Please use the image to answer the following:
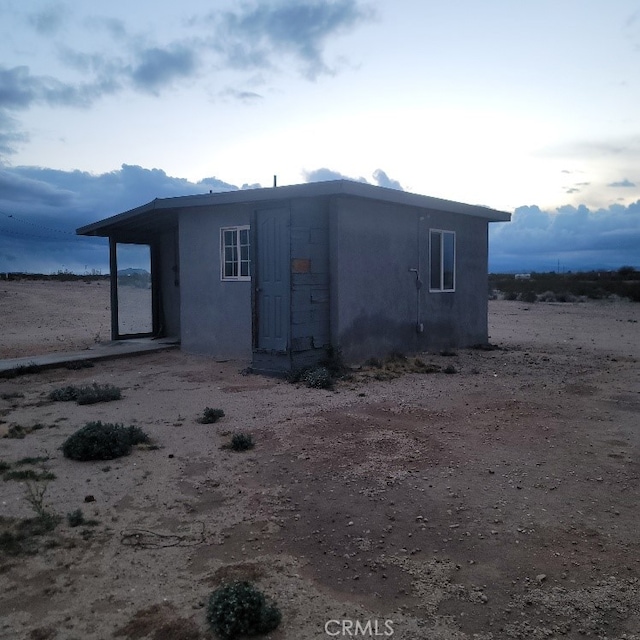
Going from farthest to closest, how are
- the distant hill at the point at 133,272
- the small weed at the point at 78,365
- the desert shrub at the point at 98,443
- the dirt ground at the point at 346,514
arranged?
the distant hill at the point at 133,272 < the small weed at the point at 78,365 < the desert shrub at the point at 98,443 < the dirt ground at the point at 346,514

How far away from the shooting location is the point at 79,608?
3123 mm

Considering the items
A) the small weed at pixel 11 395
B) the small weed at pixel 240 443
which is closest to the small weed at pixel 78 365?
the small weed at pixel 11 395

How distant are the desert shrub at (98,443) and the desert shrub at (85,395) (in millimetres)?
2199

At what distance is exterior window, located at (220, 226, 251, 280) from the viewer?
11500 mm

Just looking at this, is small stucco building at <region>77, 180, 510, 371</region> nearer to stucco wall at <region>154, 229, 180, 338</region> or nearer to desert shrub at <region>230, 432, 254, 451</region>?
stucco wall at <region>154, 229, 180, 338</region>

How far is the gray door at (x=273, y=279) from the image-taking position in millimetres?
9844

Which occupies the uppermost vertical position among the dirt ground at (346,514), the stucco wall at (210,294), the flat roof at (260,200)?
the flat roof at (260,200)

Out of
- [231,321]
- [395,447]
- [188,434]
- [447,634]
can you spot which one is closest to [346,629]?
[447,634]

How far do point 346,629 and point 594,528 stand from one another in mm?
2098

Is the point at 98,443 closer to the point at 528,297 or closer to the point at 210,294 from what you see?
the point at 210,294

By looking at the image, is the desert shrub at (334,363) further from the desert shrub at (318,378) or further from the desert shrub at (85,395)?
the desert shrub at (85,395)

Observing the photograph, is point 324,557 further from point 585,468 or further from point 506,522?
point 585,468

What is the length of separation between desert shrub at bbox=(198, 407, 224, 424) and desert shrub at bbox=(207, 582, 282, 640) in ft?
13.1

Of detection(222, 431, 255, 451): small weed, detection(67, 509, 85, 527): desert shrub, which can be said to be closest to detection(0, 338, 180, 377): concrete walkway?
detection(222, 431, 255, 451): small weed
